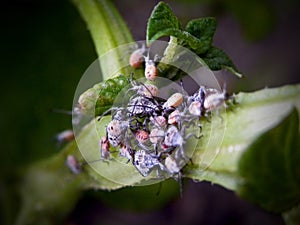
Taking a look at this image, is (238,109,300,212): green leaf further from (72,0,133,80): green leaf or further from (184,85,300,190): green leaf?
(72,0,133,80): green leaf

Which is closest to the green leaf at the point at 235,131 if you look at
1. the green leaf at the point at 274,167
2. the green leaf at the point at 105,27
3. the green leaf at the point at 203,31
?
the green leaf at the point at 274,167

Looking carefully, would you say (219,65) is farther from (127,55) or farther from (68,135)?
(68,135)

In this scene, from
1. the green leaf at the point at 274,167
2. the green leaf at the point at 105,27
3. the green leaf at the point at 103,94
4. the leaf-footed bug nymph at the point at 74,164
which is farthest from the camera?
the leaf-footed bug nymph at the point at 74,164

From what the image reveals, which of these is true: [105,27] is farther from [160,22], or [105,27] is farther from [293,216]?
[293,216]

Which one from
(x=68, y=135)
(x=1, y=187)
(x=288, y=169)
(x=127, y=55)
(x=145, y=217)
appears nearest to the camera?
(x=288, y=169)

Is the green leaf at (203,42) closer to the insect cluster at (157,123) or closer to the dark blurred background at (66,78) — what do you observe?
the insect cluster at (157,123)

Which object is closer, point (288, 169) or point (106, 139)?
point (288, 169)

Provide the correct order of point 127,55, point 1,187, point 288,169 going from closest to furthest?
point 288,169 → point 127,55 → point 1,187

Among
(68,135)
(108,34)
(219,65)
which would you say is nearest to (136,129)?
(219,65)
